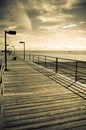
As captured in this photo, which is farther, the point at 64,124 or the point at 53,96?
the point at 53,96

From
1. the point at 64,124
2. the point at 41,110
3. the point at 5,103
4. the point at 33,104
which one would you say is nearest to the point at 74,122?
the point at 64,124

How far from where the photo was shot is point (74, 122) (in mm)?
3506

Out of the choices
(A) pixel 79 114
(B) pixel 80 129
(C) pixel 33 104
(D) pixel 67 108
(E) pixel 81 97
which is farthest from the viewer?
(E) pixel 81 97

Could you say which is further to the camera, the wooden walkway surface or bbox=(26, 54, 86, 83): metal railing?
bbox=(26, 54, 86, 83): metal railing

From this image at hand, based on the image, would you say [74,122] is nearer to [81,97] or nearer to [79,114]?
[79,114]

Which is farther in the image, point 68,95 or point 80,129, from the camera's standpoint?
point 68,95

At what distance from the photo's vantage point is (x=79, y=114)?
3908 millimetres

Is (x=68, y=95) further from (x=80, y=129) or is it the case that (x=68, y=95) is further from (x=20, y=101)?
(x=80, y=129)

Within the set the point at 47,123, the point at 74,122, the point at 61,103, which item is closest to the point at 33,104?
the point at 61,103

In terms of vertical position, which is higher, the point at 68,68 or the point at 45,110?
the point at 45,110

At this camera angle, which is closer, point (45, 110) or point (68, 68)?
point (45, 110)

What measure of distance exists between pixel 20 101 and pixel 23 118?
119cm

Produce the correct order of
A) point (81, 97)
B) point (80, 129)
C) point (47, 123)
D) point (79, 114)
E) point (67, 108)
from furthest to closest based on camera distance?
1. point (81, 97)
2. point (67, 108)
3. point (79, 114)
4. point (47, 123)
5. point (80, 129)

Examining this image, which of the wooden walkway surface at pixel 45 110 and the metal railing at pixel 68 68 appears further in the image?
the metal railing at pixel 68 68
